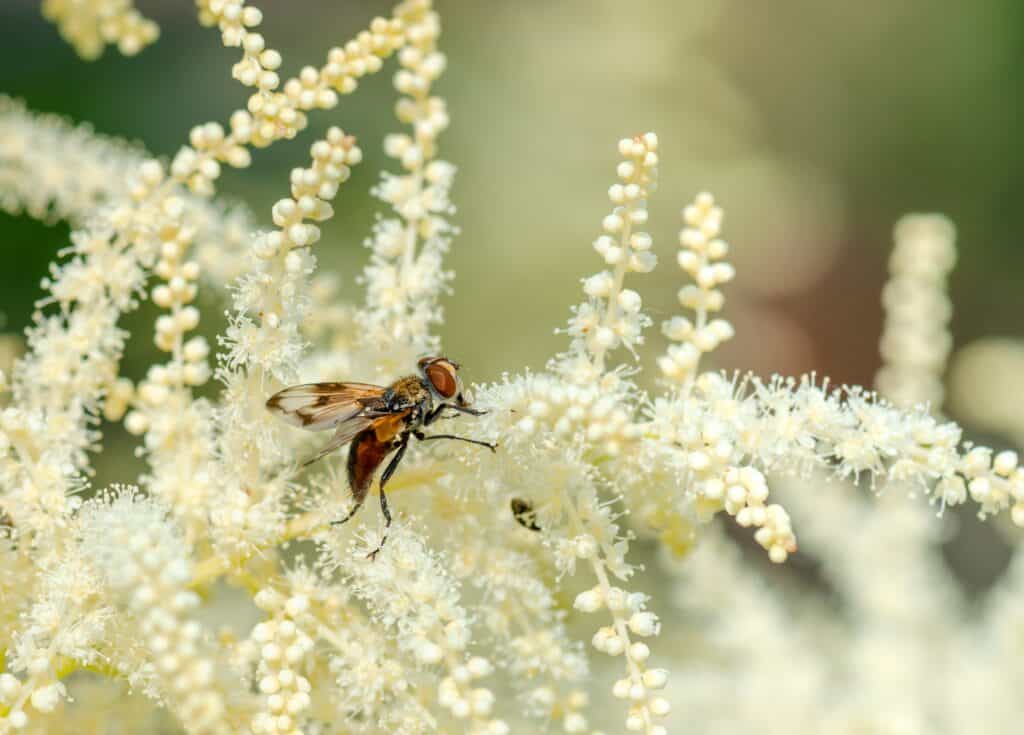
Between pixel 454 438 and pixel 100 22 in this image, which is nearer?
pixel 454 438

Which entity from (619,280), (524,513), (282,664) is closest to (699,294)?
(619,280)

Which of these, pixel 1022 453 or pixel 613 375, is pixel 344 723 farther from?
pixel 1022 453

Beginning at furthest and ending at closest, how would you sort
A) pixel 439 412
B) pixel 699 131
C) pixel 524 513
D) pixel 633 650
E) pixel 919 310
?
pixel 699 131 < pixel 919 310 < pixel 439 412 < pixel 524 513 < pixel 633 650

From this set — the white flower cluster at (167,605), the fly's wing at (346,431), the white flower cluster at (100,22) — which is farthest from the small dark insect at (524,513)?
the white flower cluster at (100,22)

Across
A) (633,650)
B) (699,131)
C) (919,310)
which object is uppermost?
(699,131)

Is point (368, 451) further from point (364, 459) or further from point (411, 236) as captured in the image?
point (411, 236)

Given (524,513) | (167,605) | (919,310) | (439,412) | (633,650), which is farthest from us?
(919,310)
